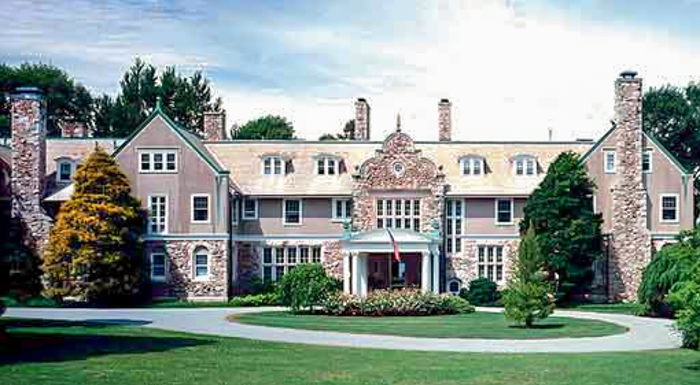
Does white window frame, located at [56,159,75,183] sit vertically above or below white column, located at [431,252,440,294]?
above

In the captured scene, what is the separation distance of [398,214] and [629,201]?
468 inches

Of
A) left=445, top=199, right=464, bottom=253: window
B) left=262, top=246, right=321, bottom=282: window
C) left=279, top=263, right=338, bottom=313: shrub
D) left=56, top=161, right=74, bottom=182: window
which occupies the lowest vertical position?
left=279, top=263, right=338, bottom=313: shrub

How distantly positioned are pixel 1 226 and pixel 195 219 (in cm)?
2804

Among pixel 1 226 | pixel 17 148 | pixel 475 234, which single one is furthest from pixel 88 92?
pixel 1 226

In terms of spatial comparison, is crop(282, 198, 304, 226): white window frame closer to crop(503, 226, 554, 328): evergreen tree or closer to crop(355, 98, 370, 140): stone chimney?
crop(355, 98, 370, 140): stone chimney

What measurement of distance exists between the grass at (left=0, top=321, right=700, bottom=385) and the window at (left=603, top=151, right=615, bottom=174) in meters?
29.7

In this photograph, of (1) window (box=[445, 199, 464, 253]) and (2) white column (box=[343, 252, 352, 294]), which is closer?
(2) white column (box=[343, 252, 352, 294])

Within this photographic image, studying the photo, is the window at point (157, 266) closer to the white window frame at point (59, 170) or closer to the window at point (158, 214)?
the window at point (158, 214)

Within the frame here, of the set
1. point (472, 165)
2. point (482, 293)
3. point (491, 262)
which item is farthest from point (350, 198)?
point (482, 293)

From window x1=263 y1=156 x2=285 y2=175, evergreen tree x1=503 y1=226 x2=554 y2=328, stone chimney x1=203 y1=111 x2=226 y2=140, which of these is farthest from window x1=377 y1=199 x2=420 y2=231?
evergreen tree x1=503 y1=226 x2=554 y2=328

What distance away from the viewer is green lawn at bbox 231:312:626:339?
3292cm

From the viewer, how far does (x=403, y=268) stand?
56.7 m

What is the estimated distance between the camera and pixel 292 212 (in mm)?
56812

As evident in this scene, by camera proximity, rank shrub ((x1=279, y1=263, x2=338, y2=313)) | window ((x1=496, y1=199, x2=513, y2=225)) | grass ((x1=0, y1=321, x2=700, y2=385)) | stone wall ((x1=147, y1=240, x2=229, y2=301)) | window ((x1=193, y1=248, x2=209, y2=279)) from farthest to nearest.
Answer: window ((x1=496, y1=199, x2=513, y2=225)) < window ((x1=193, y1=248, x2=209, y2=279)) < stone wall ((x1=147, y1=240, x2=229, y2=301)) < shrub ((x1=279, y1=263, x2=338, y2=313)) < grass ((x1=0, y1=321, x2=700, y2=385))
